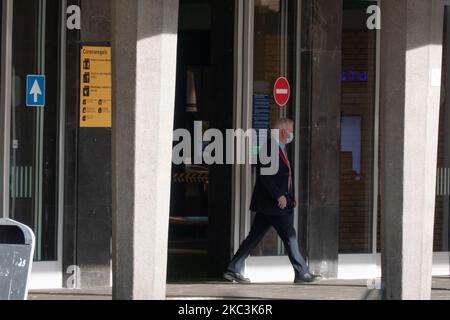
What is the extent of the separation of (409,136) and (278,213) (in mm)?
2367

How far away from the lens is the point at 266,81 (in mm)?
13602

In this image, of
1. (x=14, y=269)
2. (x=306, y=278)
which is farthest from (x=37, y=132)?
(x=14, y=269)

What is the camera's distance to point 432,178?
441 inches

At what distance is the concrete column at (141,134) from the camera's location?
33.6ft

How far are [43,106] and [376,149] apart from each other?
4367mm

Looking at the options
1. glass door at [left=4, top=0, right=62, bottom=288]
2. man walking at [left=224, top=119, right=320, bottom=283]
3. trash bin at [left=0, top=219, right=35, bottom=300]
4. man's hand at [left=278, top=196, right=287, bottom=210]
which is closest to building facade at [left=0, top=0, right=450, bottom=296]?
glass door at [left=4, top=0, right=62, bottom=288]

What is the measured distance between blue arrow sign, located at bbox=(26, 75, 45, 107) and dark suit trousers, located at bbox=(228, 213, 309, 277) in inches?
113

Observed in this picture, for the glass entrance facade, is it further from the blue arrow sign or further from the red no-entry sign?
the red no-entry sign

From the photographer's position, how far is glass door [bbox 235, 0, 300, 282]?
1351 centimetres

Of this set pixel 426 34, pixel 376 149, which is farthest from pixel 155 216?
pixel 376 149

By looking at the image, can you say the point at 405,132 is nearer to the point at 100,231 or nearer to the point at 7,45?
the point at 100,231

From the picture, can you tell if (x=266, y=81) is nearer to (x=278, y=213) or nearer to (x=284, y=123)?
(x=284, y=123)

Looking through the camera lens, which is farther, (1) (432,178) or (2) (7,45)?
(2) (7,45)

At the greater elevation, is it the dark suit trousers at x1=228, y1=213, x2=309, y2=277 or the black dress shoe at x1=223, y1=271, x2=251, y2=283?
the dark suit trousers at x1=228, y1=213, x2=309, y2=277
